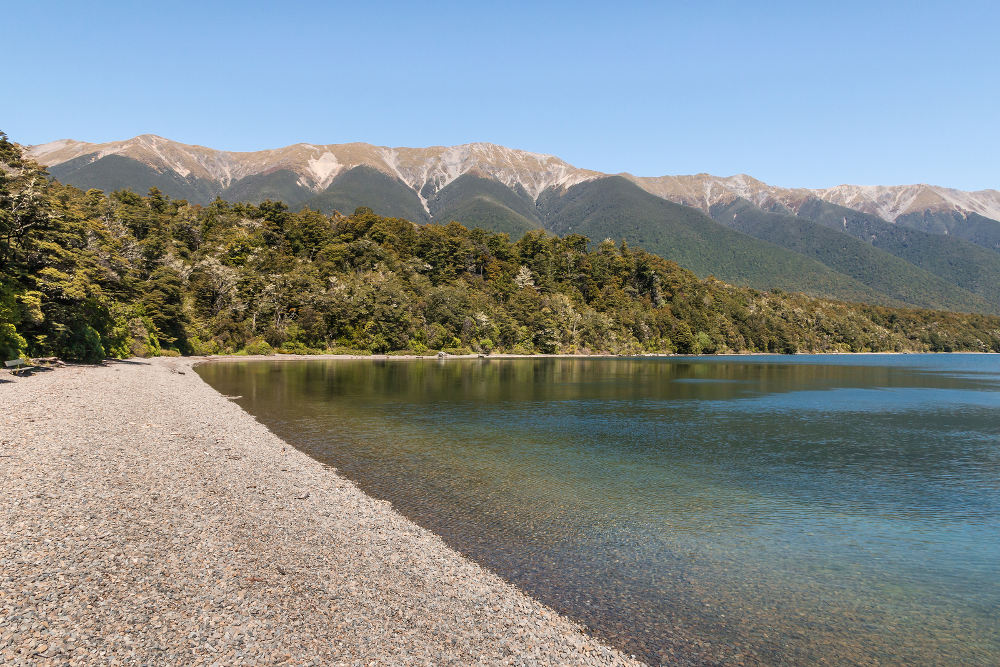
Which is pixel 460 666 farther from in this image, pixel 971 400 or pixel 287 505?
pixel 971 400

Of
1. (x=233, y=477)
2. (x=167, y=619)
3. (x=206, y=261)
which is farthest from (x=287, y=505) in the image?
(x=206, y=261)

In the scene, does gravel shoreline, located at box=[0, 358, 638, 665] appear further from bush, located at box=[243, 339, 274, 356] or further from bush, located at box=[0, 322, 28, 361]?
bush, located at box=[243, 339, 274, 356]

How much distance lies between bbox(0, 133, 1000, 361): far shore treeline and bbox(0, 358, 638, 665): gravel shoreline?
32.3m

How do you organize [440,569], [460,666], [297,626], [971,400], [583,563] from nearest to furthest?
[460,666] < [297,626] < [440,569] < [583,563] < [971,400]

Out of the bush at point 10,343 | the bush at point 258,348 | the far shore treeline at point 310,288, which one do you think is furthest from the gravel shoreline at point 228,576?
the bush at point 258,348

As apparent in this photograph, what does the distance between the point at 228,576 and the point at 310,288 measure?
369 ft

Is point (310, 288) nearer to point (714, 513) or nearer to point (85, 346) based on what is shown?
point (85, 346)

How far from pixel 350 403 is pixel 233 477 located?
23.3 m

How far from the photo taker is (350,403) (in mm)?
41438

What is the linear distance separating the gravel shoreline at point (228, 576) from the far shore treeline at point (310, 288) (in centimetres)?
3231

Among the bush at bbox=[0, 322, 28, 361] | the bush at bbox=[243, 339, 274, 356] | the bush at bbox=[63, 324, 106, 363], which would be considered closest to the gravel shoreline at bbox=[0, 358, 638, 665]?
Result: the bush at bbox=[0, 322, 28, 361]

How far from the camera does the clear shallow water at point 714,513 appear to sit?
10555 millimetres

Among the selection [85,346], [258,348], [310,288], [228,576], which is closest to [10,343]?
[85,346]

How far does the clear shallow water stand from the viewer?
10.6 metres
